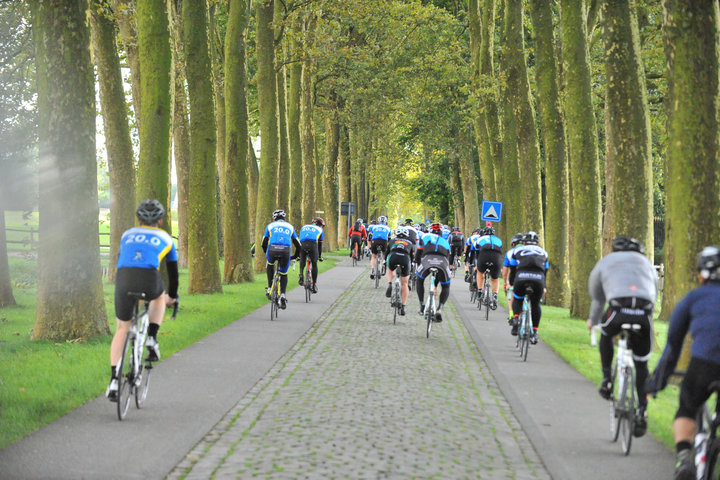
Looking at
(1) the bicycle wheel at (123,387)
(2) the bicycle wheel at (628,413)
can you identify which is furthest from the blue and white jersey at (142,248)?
(2) the bicycle wheel at (628,413)

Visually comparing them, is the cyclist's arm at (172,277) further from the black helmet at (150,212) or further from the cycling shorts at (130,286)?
the black helmet at (150,212)

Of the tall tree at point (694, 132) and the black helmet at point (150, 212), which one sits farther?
the tall tree at point (694, 132)

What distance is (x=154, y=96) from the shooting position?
16.7 m

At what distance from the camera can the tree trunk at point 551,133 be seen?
20797mm

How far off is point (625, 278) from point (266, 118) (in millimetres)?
21433

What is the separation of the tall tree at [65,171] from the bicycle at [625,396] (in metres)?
7.76

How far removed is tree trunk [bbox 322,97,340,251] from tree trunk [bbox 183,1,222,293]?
26.6 m

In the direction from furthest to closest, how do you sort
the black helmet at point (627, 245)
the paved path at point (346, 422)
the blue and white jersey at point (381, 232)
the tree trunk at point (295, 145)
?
1. the tree trunk at point (295, 145)
2. the blue and white jersey at point (381, 232)
3. the black helmet at point (627, 245)
4. the paved path at point (346, 422)

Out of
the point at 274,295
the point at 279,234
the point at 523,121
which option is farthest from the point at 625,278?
the point at 523,121

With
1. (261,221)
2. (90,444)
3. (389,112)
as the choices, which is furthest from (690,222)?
Result: (389,112)

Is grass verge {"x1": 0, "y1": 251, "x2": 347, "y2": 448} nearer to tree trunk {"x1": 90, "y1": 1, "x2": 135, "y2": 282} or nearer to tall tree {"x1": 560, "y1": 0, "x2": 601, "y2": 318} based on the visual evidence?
tree trunk {"x1": 90, "y1": 1, "x2": 135, "y2": 282}

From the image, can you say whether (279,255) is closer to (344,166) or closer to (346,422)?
(346,422)

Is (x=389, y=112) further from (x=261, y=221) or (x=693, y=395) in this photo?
(x=693, y=395)

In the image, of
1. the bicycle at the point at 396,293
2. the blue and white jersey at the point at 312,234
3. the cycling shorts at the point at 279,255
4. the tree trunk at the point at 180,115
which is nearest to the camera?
the cycling shorts at the point at 279,255
